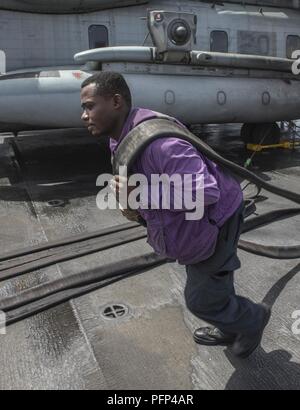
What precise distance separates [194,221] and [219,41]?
7.62m

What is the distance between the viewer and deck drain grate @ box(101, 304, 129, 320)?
9.30ft

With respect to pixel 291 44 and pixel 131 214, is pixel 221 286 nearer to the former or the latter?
pixel 131 214

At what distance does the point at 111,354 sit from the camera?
2445mm

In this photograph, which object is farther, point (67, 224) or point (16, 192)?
point (16, 192)

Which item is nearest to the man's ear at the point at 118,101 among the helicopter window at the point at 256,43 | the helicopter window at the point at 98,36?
the helicopter window at the point at 98,36

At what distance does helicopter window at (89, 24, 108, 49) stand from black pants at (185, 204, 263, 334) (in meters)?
6.62

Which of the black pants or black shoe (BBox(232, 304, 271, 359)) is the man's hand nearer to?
the black pants

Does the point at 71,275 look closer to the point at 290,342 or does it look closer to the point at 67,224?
the point at 67,224

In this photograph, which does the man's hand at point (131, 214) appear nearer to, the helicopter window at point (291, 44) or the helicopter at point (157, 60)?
the helicopter at point (157, 60)

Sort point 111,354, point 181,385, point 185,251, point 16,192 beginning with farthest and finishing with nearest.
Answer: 1. point 16,192
2. point 111,354
3. point 181,385
4. point 185,251

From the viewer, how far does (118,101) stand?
185cm

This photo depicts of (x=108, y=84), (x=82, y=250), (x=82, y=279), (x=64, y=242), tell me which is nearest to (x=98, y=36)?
(x=64, y=242)

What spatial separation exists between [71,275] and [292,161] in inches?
221

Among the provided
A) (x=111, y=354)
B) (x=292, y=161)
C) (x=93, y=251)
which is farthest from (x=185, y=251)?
(x=292, y=161)
